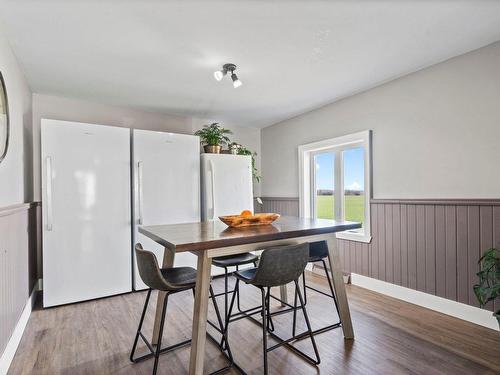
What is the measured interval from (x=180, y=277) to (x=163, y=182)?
5.98ft

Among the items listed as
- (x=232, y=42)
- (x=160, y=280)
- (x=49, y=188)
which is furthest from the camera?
(x=49, y=188)

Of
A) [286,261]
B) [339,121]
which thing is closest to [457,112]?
[339,121]

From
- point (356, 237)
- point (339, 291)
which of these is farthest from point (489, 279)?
point (356, 237)

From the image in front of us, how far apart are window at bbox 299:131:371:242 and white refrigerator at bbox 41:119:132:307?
8.15 feet

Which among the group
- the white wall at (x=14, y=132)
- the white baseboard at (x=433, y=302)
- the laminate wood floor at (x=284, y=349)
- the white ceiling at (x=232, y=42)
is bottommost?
the laminate wood floor at (x=284, y=349)

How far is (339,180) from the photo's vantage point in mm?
3871

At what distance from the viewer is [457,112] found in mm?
2576

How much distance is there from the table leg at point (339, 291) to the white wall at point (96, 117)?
2970 millimetres

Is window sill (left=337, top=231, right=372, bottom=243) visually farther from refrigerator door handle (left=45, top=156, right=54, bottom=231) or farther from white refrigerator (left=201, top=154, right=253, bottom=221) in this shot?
refrigerator door handle (left=45, top=156, right=54, bottom=231)

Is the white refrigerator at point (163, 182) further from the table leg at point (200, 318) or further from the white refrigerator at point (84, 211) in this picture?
the table leg at point (200, 318)

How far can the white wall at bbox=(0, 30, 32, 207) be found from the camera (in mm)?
2020

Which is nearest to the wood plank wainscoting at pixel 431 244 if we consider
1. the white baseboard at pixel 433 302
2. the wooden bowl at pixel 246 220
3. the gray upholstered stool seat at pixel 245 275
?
the white baseboard at pixel 433 302

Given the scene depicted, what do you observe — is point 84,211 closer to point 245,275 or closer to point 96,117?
point 96,117

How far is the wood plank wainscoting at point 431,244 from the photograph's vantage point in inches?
96.2
